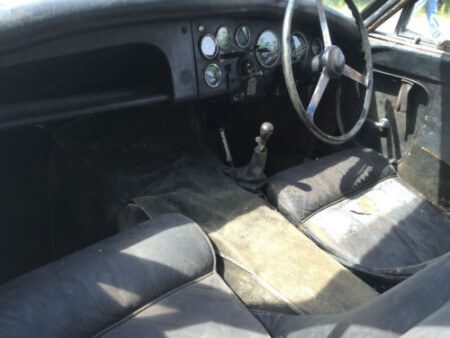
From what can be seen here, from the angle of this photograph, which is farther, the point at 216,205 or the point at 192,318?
the point at 216,205

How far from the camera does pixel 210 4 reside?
1.57 meters

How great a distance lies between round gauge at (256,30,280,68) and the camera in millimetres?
1853

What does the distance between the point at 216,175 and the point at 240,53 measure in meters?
0.49

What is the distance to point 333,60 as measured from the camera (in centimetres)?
175

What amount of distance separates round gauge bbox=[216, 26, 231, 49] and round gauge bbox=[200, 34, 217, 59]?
0.08 ft

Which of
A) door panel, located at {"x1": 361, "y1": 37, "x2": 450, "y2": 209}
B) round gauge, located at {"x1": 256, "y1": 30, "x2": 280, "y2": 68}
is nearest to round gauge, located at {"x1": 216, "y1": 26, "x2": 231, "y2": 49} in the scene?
round gauge, located at {"x1": 256, "y1": 30, "x2": 280, "y2": 68}

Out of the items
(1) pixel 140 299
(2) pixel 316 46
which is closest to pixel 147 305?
(1) pixel 140 299

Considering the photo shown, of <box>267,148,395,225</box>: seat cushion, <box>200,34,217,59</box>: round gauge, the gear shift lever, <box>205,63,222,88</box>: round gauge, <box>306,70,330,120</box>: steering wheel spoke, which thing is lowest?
<box>267,148,395,225</box>: seat cushion

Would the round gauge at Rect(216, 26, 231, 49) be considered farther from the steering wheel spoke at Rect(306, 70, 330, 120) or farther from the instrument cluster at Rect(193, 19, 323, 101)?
the steering wheel spoke at Rect(306, 70, 330, 120)

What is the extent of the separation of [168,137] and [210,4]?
2.35ft

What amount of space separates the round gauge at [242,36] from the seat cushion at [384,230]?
2.30ft

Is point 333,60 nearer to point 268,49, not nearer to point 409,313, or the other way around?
point 268,49

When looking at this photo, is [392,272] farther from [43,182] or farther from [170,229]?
[43,182]

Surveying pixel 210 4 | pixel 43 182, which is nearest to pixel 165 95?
pixel 210 4
